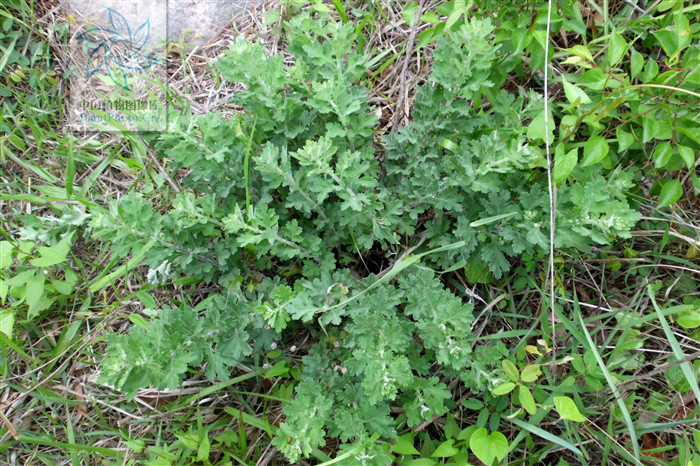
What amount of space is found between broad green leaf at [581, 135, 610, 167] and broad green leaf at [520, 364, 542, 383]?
3.40ft

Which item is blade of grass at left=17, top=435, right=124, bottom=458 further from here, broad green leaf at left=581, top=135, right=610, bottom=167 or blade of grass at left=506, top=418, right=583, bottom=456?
broad green leaf at left=581, top=135, right=610, bottom=167

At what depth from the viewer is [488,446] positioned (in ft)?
7.29

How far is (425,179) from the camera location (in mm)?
2609

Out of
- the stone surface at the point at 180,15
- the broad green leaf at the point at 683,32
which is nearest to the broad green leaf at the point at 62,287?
the stone surface at the point at 180,15

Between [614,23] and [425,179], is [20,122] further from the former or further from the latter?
[614,23]

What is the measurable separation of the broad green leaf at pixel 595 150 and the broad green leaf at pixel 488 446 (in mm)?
1399

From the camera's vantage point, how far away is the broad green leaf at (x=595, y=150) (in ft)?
7.95

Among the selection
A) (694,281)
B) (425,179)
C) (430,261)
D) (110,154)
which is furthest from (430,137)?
(110,154)

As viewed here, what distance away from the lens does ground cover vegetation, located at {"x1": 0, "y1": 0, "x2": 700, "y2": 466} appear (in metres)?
2.36

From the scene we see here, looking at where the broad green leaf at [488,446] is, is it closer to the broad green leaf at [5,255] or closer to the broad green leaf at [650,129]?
the broad green leaf at [650,129]

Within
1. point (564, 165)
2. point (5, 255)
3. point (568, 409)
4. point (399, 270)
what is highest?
point (564, 165)

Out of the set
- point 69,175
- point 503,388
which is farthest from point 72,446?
point 503,388

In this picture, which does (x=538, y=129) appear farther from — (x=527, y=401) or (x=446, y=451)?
(x=446, y=451)

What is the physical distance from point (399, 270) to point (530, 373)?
793mm
